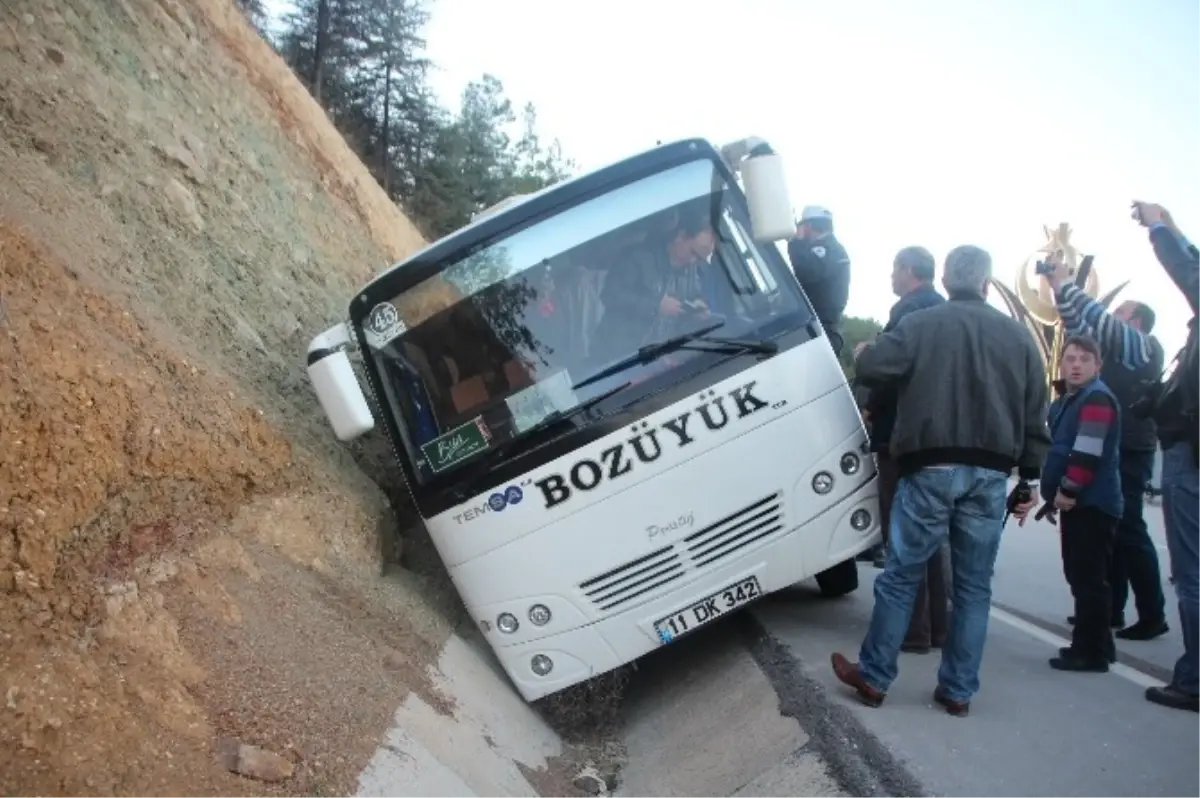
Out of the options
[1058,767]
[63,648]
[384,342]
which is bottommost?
[1058,767]

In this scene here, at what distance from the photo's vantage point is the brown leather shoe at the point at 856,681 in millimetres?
4828

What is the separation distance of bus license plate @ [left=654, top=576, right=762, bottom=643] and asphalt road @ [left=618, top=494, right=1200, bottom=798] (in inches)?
18.8

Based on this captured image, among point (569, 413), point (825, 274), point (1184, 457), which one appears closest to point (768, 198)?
point (569, 413)

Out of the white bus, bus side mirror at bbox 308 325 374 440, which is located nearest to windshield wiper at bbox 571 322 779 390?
the white bus

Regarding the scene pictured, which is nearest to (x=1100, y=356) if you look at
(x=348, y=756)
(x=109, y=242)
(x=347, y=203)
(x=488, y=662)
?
(x=488, y=662)

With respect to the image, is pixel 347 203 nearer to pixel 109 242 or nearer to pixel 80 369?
pixel 109 242

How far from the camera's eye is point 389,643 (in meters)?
5.09

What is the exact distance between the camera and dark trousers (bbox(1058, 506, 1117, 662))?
5527mm

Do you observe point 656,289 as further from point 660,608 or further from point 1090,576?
point 1090,576

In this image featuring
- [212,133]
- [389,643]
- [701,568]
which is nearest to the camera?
[389,643]

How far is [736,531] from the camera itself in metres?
5.42

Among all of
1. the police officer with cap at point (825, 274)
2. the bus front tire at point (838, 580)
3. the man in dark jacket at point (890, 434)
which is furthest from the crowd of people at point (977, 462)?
the police officer with cap at point (825, 274)

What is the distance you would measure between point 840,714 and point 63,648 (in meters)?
3.32

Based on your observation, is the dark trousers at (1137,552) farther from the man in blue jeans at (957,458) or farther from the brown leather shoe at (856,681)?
the brown leather shoe at (856,681)
